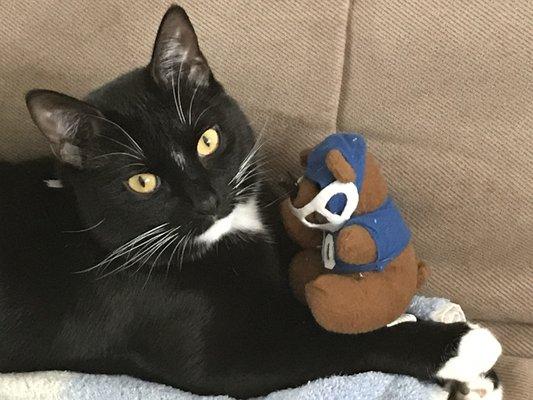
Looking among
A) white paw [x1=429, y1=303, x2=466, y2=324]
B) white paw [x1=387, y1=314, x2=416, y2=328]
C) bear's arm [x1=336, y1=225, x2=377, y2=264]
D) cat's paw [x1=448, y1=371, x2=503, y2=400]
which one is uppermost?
bear's arm [x1=336, y1=225, x2=377, y2=264]

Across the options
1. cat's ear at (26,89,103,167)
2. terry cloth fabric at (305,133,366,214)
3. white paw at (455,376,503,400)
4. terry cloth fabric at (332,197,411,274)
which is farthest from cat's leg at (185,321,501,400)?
cat's ear at (26,89,103,167)

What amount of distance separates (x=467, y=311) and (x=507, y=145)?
Answer: 342 millimetres

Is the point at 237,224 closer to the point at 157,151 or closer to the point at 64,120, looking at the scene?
the point at 157,151

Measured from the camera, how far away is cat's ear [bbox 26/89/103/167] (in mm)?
917

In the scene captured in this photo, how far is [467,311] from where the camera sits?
4.23ft

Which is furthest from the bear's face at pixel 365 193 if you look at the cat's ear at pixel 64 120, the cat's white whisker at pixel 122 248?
the cat's ear at pixel 64 120

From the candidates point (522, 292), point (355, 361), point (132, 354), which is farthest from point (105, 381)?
point (522, 292)

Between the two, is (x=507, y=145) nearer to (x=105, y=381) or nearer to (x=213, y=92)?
(x=213, y=92)

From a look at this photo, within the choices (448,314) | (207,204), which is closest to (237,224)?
(207,204)

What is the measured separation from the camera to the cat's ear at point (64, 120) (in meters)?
0.92

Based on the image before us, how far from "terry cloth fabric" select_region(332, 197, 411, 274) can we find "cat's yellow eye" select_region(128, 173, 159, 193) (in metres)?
0.28

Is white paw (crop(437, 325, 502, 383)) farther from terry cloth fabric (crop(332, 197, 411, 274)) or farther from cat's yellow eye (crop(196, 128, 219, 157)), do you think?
cat's yellow eye (crop(196, 128, 219, 157))

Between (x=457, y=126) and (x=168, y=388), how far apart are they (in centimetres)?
64

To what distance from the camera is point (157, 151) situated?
3.25 feet
